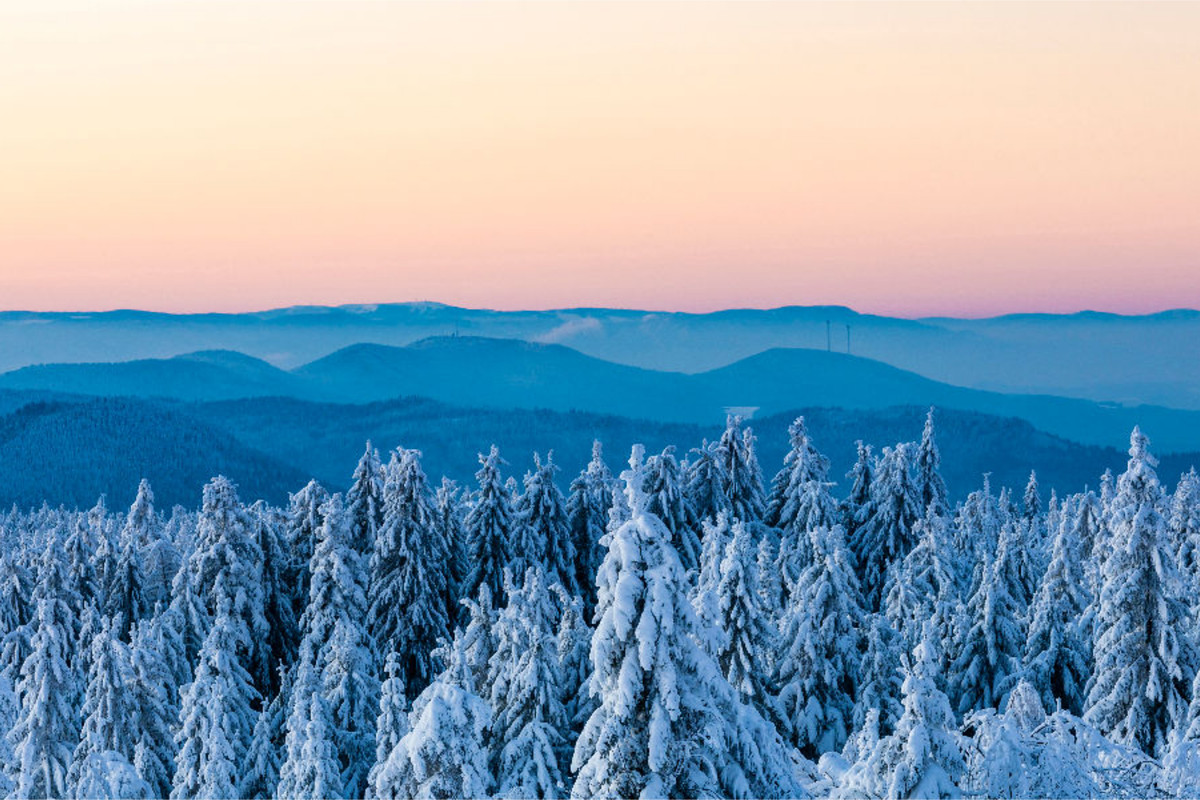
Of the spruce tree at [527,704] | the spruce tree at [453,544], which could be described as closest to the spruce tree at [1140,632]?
the spruce tree at [527,704]

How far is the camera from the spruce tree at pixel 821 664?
3569cm

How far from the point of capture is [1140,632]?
32062 mm

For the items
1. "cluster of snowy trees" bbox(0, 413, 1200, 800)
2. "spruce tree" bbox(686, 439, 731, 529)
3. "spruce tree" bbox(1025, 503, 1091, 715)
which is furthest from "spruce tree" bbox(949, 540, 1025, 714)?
"spruce tree" bbox(686, 439, 731, 529)

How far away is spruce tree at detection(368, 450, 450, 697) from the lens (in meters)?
44.9

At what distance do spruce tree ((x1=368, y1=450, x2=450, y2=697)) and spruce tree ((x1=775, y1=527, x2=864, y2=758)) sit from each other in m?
14.3

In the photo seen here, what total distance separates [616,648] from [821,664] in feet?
71.4

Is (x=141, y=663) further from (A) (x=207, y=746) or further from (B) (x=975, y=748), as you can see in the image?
(B) (x=975, y=748)

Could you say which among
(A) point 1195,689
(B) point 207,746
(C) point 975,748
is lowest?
(B) point 207,746

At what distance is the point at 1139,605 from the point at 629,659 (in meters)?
21.3

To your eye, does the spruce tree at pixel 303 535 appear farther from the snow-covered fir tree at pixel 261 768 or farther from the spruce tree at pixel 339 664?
the snow-covered fir tree at pixel 261 768

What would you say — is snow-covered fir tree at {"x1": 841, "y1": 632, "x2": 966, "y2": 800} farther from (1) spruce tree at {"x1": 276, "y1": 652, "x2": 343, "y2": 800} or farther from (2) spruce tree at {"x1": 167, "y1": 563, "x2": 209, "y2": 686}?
(2) spruce tree at {"x1": 167, "y1": 563, "x2": 209, "y2": 686}

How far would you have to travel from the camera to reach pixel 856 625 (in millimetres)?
39531

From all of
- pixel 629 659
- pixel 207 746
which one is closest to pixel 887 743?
pixel 629 659

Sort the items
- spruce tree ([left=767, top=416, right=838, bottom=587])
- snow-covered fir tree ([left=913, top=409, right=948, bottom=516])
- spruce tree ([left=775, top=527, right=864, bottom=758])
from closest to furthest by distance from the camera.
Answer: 1. spruce tree ([left=775, top=527, right=864, bottom=758])
2. spruce tree ([left=767, top=416, right=838, bottom=587])
3. snow-covered fir tree ([left=913, top=409, right=948, bottom=516])
